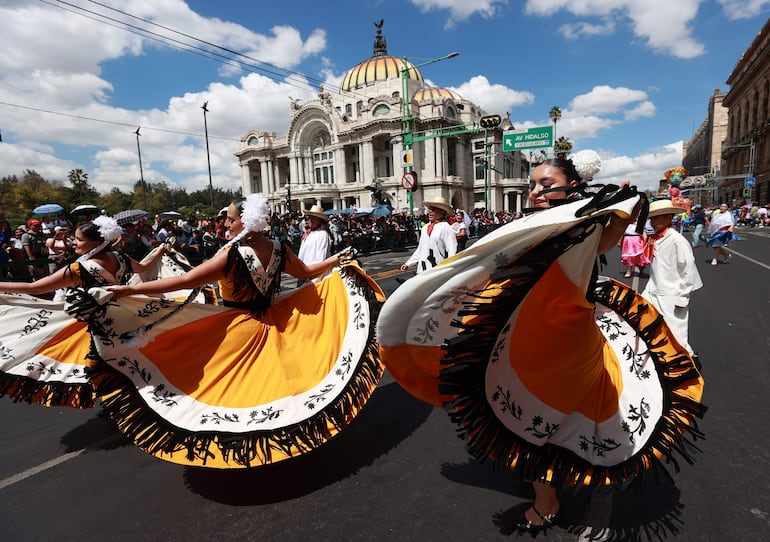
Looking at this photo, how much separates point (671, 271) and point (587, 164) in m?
2.63

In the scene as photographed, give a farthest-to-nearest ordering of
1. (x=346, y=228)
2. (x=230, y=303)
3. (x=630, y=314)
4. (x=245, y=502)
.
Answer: (x=346, y=228)
(x=230, y=303)
(x=245, y=502)
(x=630, y=314)

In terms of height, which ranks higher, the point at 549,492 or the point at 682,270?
the point at 682,270

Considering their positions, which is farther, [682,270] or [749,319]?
[749,319]

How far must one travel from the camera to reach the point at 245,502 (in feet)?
7.84

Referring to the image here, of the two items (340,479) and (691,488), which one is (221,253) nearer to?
(340,479)

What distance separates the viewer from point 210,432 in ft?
7.39

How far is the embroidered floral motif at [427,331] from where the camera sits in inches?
69.1

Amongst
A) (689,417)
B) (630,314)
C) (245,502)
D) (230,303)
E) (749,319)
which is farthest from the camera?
(749,319)

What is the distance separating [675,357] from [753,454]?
1282 mm

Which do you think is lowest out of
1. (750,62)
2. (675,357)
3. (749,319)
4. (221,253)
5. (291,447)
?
(749,319)

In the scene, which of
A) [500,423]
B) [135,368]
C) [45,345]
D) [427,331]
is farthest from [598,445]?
[45,345]

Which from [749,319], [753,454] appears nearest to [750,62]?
[749,319]

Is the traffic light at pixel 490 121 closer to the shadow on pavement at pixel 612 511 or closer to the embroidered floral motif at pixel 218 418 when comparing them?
the shadow on pavement at pixel 612 511

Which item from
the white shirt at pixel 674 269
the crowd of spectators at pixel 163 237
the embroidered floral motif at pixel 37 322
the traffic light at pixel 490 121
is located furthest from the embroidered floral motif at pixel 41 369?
the traffic light at pixel 490 121
